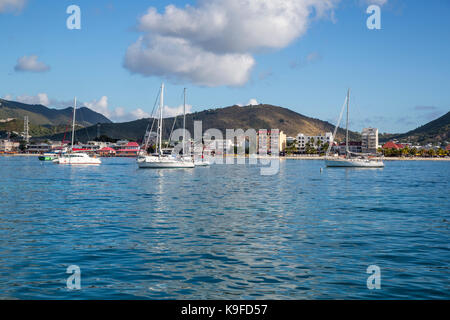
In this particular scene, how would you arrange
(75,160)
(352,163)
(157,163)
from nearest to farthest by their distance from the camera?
1. (157,163)
2. (352,163)
3. (75,160)

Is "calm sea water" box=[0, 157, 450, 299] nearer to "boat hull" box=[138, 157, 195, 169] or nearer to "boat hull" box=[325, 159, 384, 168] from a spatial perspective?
"boat hull" box=[138, 157, 195, 169]

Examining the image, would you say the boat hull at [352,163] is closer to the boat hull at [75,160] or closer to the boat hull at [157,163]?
the boat hull at [157,163]

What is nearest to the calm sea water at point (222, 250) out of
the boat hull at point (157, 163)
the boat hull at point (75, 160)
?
the boat hull at point (157, 163)

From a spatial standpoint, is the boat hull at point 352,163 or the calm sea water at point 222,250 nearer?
the calm sea water at point 222,250

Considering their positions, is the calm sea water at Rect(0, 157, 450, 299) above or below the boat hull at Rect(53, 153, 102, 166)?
below

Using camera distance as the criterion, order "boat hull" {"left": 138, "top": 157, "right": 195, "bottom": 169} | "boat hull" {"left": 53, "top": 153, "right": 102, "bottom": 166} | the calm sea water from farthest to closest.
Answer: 1. "boat hull" {"left": 53, "top": 153, "right": 102, "bottom": 166}
2. "boat hull" {"left": 138, "top": 157, "right": 195, "bottom": 169}
3. the calm sea water

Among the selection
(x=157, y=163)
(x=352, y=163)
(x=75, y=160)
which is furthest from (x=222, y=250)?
(x=75, y=160)

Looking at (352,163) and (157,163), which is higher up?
(157,163)

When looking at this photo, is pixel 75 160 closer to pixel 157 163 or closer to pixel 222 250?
pixel 157 163

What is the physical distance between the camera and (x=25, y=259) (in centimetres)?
1409

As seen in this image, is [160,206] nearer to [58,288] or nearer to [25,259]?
[25,259]

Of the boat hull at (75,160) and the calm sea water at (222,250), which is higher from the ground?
the boat hull at (75,160)

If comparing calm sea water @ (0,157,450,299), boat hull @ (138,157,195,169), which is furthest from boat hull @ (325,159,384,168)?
calm sea water @ (0,157,450,299)

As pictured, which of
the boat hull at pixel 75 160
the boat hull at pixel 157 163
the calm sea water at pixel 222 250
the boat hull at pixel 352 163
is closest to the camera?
the calm sea water at pixel 222 250
